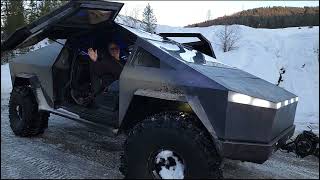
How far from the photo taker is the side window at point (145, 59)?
4.30m

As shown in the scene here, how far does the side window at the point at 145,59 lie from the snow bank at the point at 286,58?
14.5 feet

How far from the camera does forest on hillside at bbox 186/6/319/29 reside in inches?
624

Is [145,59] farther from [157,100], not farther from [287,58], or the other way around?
[287,58]

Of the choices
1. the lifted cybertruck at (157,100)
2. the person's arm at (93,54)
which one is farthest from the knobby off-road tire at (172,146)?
the person's arm at (93,54)

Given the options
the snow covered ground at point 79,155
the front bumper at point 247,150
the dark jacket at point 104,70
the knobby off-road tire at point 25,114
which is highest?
the dark jacket at point 104,70

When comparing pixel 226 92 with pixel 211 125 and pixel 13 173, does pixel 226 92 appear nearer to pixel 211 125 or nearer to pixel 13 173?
pixel 211 125

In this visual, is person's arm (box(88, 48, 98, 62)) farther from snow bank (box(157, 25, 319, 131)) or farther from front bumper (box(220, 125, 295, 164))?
snow bank (box(157, 25, 319, 131))

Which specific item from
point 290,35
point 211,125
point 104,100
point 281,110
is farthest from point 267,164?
point 290,35

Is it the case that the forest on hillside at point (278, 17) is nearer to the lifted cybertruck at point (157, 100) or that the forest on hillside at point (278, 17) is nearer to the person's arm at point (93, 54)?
the person's arm at point (93, 54)

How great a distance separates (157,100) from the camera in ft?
14.3

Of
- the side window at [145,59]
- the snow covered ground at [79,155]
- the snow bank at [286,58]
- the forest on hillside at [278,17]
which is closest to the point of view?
the side window at [145,59]

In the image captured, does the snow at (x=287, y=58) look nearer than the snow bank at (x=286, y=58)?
Yes

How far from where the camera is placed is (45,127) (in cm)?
621

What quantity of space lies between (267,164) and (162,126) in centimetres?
188
